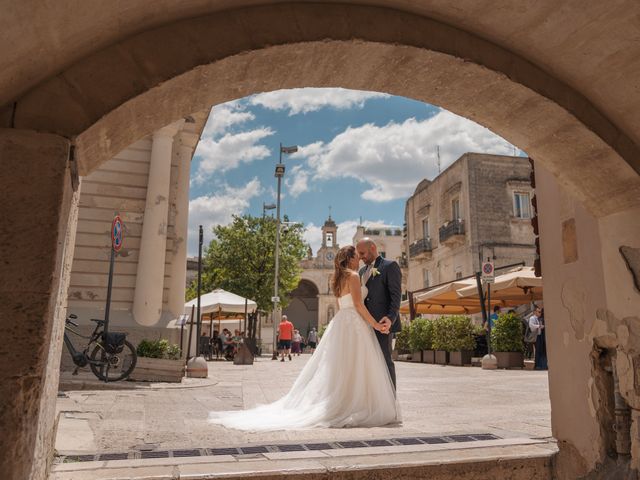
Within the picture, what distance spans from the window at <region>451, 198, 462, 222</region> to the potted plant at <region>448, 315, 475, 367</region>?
49.9 ft

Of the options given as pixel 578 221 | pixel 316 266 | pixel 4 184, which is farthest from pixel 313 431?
pixel 316 266

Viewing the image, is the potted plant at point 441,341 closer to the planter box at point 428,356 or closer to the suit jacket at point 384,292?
the planter box at point 428,356

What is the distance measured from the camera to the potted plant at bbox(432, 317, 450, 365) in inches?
596

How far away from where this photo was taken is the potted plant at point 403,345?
735 inches

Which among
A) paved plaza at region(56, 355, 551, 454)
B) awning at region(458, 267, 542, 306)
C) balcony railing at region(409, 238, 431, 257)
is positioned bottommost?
paved plaza at region(56, 355, 551, 454)

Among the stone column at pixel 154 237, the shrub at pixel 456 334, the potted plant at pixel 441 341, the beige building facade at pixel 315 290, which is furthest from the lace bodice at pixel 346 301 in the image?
the beige building facade at pixel 315 290

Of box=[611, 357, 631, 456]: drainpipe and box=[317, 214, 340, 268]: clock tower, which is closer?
box=[611, 357, 631, 456]: drainpipe

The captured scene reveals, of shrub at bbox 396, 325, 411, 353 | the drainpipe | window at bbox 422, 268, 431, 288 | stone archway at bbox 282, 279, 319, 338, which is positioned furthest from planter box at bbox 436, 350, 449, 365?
stone archway at bbox 282, 279, 319, 338

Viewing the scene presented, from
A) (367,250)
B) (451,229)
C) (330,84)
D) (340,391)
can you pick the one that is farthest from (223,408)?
(451,229)

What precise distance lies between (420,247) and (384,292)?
92.7ft

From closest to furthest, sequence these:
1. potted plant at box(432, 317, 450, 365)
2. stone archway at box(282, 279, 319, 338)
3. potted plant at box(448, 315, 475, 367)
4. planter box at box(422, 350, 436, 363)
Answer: potted plant at box(448, 315, 475, 367) < potted plant at box(432, 317, 450, 365) < planter box at box(422, 350, 436, 363) < stone archway at box(282, 279, 319, 338)

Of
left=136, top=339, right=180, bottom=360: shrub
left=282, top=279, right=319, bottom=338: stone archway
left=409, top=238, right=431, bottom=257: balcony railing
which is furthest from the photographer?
left=282, top=279, right=319, bottom=338: stone archway

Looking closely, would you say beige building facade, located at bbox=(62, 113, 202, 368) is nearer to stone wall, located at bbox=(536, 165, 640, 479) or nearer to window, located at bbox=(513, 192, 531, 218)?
stone wall, located at bbox=(536, 165, 640, 479)

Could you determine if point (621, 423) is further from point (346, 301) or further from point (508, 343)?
point (508, 343)
